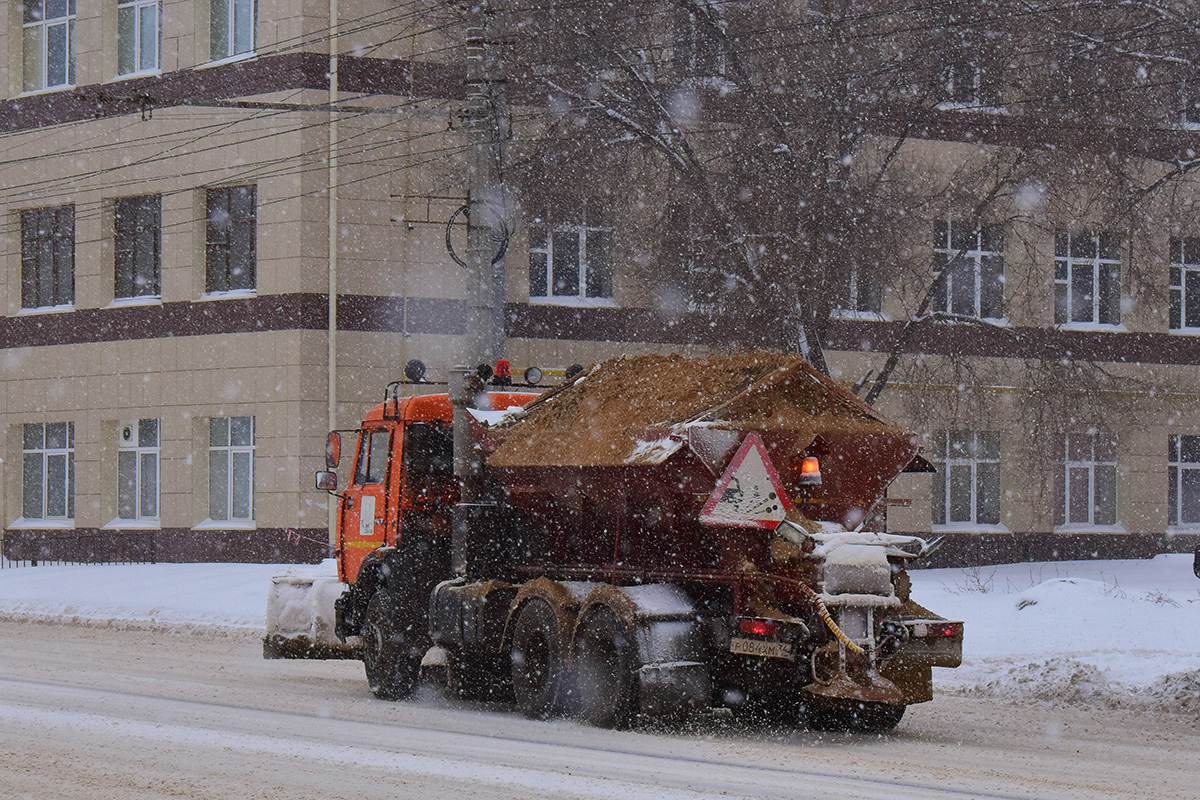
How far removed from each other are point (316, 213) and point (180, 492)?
6211mm

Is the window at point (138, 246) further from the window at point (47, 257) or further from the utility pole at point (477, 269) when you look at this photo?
the utility pole at point (477, 269)

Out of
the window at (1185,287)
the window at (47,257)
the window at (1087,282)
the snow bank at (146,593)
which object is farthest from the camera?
the window at (1185,287)

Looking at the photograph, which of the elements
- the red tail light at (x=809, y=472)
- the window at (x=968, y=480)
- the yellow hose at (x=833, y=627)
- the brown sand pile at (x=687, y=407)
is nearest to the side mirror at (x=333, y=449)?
the brown sand pile at (x=687, y=407)

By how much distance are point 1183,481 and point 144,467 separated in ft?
73.9

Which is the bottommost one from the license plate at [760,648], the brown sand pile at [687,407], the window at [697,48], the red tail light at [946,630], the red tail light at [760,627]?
the license plate at [760,648]

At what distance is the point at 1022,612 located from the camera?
19375mm

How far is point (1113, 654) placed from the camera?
15.7 metres

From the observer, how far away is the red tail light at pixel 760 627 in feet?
38.1

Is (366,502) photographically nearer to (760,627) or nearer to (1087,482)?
(760,627)

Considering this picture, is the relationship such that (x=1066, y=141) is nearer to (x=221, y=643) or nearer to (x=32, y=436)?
(x=221, y=643)

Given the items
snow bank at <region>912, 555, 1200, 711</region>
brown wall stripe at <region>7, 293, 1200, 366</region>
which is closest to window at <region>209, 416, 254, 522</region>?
brown wall stripe at <region>7, 293, 1200, 366</region>

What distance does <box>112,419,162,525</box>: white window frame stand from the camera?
109 feet

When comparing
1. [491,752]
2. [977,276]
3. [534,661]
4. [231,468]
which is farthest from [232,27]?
[491,752]

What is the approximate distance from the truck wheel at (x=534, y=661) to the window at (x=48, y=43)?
24959 millimetres
